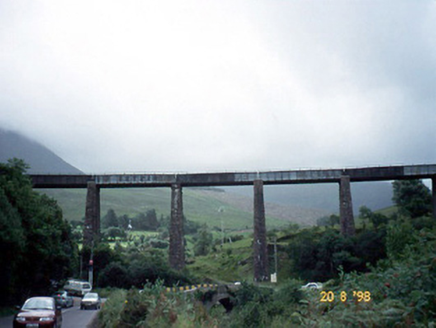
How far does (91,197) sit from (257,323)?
52730 millimetres

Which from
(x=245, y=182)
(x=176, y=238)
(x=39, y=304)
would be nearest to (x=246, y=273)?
(x=245, y=182)

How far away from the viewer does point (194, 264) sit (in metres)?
112

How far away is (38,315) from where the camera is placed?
19.6 meters

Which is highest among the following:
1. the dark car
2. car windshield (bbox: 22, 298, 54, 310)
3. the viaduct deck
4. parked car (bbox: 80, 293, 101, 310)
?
the viaduct deck

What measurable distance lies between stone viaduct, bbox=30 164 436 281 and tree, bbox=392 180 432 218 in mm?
52641

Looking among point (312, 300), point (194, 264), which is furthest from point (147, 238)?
point (312, 300)

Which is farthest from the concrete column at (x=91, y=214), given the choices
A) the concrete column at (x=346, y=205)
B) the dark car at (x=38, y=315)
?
the dark car at (x=38, y=315)

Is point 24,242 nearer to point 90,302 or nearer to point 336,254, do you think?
point 90,302

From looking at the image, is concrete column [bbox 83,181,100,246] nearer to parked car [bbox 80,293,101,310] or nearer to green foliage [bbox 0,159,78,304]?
green foliage [bbox 0,159,78,304]

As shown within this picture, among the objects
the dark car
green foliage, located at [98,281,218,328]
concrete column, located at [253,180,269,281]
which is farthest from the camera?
concrete column, located at [253,180,269,281]

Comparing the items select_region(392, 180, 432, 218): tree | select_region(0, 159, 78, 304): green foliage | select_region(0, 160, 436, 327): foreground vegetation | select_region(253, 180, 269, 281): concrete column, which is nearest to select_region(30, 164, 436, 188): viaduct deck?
select_region(253, 180, 269, 281): concrete column

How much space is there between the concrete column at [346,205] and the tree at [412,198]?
55293 mm

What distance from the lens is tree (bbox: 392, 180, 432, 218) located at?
12000 centimetres

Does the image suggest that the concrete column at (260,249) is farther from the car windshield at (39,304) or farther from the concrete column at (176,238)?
the car windshield at (39,304)
